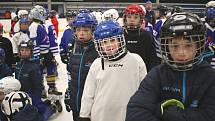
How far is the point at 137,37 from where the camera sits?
2.99 meters

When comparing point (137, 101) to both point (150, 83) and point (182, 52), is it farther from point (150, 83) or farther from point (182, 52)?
point (182, 52)

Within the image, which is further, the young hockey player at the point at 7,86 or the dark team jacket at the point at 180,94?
the young hockey player at the point at 7,86

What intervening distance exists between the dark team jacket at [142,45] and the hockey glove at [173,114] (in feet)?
6.21

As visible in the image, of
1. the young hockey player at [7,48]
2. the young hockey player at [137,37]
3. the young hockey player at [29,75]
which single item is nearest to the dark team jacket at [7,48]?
the young hockey player at [7,48]

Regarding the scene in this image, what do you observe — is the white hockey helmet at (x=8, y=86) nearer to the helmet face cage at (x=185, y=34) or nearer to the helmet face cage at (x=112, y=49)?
the helmet face cage at (x=112, y=49)

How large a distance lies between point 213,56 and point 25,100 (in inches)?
71.8

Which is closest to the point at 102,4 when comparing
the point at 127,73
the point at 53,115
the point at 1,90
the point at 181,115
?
the point at 53,115

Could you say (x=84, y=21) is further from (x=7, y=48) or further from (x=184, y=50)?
(x=7, y=48)

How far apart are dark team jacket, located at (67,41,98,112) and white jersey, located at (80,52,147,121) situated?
40 cm

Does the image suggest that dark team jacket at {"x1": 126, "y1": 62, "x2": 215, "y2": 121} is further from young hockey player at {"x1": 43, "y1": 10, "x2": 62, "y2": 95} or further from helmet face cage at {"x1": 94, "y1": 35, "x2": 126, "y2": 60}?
young hockey player at {"x1": 43, "y1": 10, "x2": 62, "y2": 95}

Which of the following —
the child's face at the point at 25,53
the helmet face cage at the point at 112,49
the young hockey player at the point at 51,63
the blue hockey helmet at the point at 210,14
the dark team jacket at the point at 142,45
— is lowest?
the young hockey player at the point at 51,63

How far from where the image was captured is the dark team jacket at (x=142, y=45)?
9.78 ft

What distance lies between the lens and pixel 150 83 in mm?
1162

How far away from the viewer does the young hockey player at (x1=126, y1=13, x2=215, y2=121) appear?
110 centimetres
